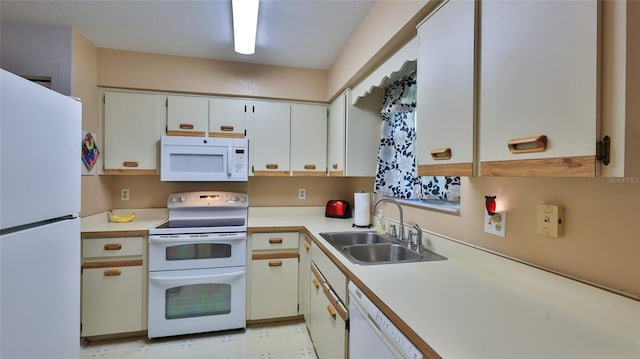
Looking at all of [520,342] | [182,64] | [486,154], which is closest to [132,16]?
[182,64]

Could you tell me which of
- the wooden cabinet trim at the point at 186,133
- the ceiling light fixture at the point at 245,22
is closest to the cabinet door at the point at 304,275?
the wooden cabinet trim at the point at 186,133

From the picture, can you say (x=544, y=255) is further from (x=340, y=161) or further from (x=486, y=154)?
(x=340, y=161)

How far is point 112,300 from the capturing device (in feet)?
7.20

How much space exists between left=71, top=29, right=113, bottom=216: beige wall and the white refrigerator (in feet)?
3.36

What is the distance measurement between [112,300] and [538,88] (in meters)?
2.80

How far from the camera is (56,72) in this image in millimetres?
2105

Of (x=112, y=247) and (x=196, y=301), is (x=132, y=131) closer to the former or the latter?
(x=112, y=247)

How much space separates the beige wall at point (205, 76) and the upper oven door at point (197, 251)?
4.27 feet

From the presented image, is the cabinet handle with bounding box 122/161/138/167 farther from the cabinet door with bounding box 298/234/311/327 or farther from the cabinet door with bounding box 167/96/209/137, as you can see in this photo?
the cabinet door with bounding box 298/234/311/327

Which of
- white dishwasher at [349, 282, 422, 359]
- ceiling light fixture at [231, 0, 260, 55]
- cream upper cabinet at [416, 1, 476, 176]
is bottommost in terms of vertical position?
white dishwasher at [349, 282, 422, 359]

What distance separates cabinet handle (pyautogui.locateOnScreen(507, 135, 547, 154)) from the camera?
0.77 metres

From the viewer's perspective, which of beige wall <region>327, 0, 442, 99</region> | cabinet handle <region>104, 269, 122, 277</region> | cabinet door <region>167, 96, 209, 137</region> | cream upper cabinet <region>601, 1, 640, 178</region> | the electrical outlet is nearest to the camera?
cream upper cabinet <region>601, 1, 640, 178</region>

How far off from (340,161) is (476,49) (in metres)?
1.61

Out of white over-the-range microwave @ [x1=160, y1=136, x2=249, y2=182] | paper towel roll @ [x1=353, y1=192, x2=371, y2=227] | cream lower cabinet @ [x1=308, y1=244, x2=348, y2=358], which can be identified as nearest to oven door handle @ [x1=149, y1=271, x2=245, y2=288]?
cream lower cabinet @ [x1=308, y1=244, x2=348, y2=358]
